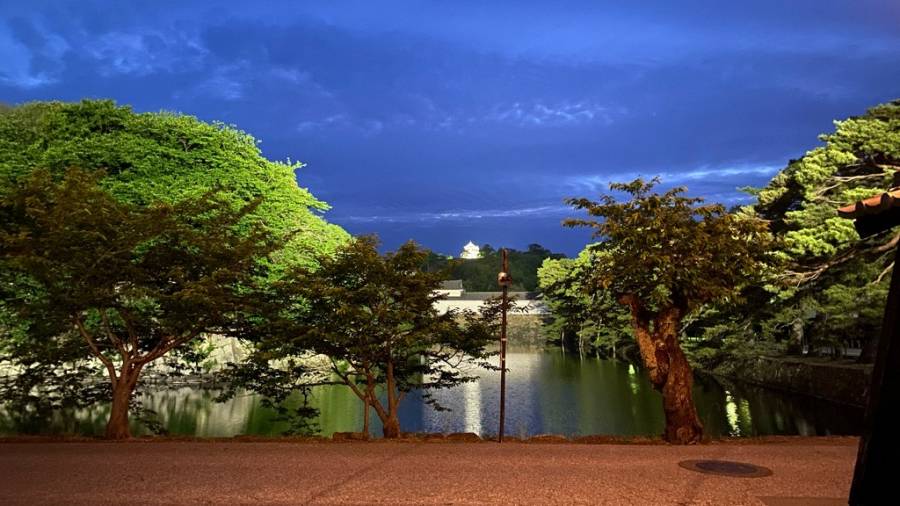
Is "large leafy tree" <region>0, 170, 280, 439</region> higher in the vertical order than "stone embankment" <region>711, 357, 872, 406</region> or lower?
higher

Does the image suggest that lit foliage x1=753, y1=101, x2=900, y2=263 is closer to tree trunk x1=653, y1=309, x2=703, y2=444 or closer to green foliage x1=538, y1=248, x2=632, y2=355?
green foliage x1=538, y1=248, x2=632, y2=355

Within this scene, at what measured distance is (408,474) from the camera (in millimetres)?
7031

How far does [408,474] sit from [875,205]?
546 cm

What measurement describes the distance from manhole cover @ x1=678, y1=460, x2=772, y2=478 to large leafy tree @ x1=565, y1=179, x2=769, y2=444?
2210 millimetres

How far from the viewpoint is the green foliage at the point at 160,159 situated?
2305 centimetres

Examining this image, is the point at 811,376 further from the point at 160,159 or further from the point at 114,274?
the point at 160,159

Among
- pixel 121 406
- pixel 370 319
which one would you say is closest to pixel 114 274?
pixel 121 406

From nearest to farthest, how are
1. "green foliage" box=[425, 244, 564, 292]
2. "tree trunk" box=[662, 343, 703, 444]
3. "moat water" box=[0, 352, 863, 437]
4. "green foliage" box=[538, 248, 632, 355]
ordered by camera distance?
"tree trunk" box=[662, 343, 703, 444], "green foliage" box=[538, 248, 632, 355], "moat water" box=[0, 352, 863, 437], "green foliage" box=[425, 244, 564, 292]

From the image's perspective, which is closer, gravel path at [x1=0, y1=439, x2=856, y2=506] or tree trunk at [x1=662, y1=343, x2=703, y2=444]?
gravel path at [x1=0, y1=439, x2=856, y2=506]

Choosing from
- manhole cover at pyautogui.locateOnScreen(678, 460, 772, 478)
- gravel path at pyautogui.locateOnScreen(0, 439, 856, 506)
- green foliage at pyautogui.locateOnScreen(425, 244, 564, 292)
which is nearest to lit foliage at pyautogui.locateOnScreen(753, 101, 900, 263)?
gravel path at pyautogui.locateOnScreen(0, 439, 856, 506)

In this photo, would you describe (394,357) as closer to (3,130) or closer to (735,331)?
(735,331)

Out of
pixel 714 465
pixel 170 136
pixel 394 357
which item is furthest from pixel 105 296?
pixel 170 136

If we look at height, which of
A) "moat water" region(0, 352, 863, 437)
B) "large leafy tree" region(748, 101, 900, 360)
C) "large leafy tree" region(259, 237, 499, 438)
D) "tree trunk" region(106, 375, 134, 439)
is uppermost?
"large leafy tree" region(748, 101, 900, 360)

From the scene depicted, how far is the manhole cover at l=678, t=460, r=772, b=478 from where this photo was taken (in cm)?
718
